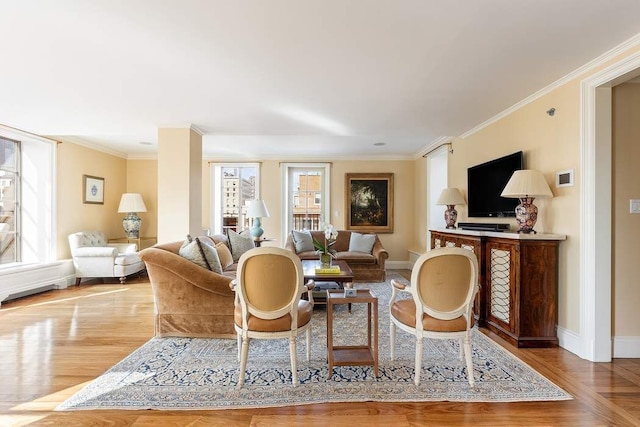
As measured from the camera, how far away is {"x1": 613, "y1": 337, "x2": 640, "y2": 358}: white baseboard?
2.62 meters

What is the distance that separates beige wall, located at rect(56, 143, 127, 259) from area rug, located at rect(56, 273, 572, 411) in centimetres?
376

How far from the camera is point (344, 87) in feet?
9.77

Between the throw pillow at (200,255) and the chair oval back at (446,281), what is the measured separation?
1997 millimetres

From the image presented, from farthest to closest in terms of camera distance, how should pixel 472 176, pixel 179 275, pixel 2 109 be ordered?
1. pixel 472 176
2. pixel 2 109
3. pixel 179 275

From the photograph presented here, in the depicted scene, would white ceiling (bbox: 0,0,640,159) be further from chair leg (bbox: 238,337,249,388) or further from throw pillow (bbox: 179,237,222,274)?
chair leg (bbox: 238,337,249,388)

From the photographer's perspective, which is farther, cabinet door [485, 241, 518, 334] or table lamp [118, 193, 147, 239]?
table lamp [118, 193, 147, 239]

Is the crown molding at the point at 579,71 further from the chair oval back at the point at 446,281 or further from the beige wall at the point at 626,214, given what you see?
the chair oval back at the point at 446,281

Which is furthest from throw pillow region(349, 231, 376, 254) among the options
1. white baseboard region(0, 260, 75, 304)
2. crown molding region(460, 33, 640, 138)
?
white baseboard region(0, 260, 75, 304)

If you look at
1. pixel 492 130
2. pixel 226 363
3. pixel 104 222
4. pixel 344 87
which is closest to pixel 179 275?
pixel 226 363

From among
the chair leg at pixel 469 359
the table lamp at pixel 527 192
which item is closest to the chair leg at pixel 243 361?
the chair leg at pixel 469 359

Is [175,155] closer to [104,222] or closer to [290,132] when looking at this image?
[290,132]

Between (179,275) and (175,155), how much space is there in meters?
1.96

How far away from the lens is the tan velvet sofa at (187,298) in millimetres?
2879

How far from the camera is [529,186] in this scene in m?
2.85
